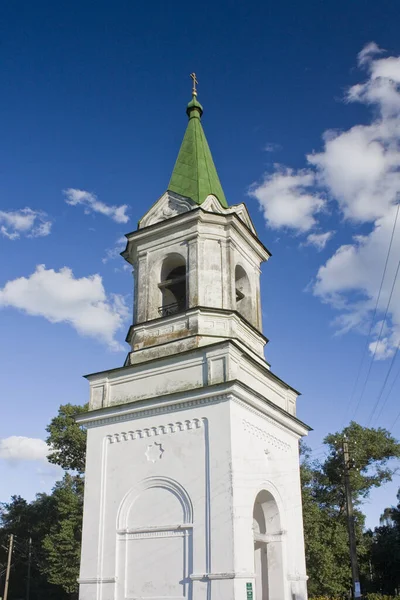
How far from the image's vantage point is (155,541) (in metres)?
13.1

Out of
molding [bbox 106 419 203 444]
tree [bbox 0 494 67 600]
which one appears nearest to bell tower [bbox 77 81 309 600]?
molding [bbox 106 419 203 444]

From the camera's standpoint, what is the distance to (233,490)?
487 inches

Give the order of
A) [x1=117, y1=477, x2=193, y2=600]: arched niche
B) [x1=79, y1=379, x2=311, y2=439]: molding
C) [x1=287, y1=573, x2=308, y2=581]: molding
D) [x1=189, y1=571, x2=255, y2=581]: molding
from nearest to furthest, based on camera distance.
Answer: [x1=189, y1=571, x2=255, y2=581]: molding < [x1=117, y1=477, x2=193, y2=600]: arched niche < [x1=79, y1=379, x2=311, y2=439]: molding < [x1=287, y1=573, x2=308, y2=581]: molding

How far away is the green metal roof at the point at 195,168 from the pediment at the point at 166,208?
0.73 feet

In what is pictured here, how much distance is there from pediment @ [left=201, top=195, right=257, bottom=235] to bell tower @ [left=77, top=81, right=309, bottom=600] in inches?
2.3

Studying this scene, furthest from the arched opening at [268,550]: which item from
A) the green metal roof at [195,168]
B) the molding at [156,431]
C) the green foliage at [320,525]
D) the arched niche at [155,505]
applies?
the green foliage at [320,525]

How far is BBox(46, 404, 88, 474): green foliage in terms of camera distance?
38.0 meters

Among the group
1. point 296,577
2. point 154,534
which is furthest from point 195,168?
point 296,577

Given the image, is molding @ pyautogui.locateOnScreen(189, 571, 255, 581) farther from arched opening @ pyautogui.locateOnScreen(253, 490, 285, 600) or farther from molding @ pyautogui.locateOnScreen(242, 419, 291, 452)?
molding @ pyautogui.locateOnScreen(242, 419, 291, 452)

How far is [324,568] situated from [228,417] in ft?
68.4

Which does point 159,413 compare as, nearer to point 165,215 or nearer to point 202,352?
point 202,352

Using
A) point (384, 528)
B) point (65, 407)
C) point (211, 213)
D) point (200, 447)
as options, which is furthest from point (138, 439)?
point (384, 528)

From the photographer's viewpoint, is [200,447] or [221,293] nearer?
[200,447]

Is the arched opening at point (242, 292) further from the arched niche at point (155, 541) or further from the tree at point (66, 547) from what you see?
the tree at point (66, 547)
